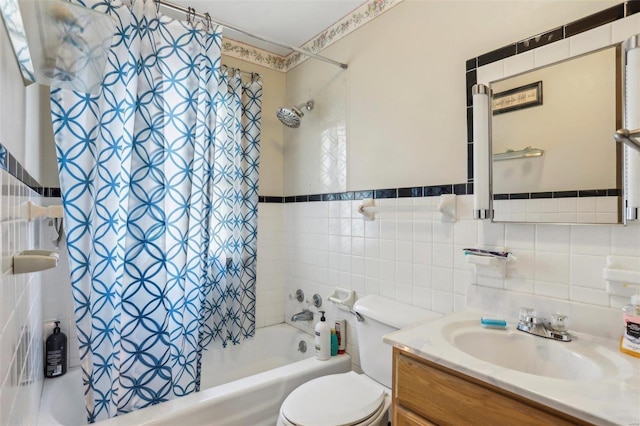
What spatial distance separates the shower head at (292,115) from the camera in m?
2.18

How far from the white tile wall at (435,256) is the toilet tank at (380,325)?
74mm

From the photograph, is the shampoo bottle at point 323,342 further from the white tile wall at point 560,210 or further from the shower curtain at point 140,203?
the white tile wall at point 560,210

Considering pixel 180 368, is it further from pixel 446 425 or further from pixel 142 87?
pixel 142 87

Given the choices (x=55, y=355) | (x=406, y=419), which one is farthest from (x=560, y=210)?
(x=55, y=355)

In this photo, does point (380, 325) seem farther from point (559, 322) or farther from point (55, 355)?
point (55, 355)

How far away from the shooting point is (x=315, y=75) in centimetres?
231

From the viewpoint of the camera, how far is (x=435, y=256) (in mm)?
1519

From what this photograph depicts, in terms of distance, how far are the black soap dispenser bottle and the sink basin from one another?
190cm

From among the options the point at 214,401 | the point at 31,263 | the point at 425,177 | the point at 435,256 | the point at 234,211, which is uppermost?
the point at 425,177

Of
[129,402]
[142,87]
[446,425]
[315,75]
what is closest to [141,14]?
[142,87]

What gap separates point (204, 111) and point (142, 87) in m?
0.28

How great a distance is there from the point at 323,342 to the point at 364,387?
0.40m

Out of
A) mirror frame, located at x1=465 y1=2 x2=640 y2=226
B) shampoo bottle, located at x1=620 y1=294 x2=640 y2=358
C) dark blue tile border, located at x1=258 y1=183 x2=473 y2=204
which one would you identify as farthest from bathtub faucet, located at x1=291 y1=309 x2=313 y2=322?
shampoo bottle, located at x1=620 y1=294 x2=640 y2=358

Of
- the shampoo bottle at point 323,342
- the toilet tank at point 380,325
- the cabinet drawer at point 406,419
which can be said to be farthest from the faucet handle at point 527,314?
the shampoo bottle at point 323,342
